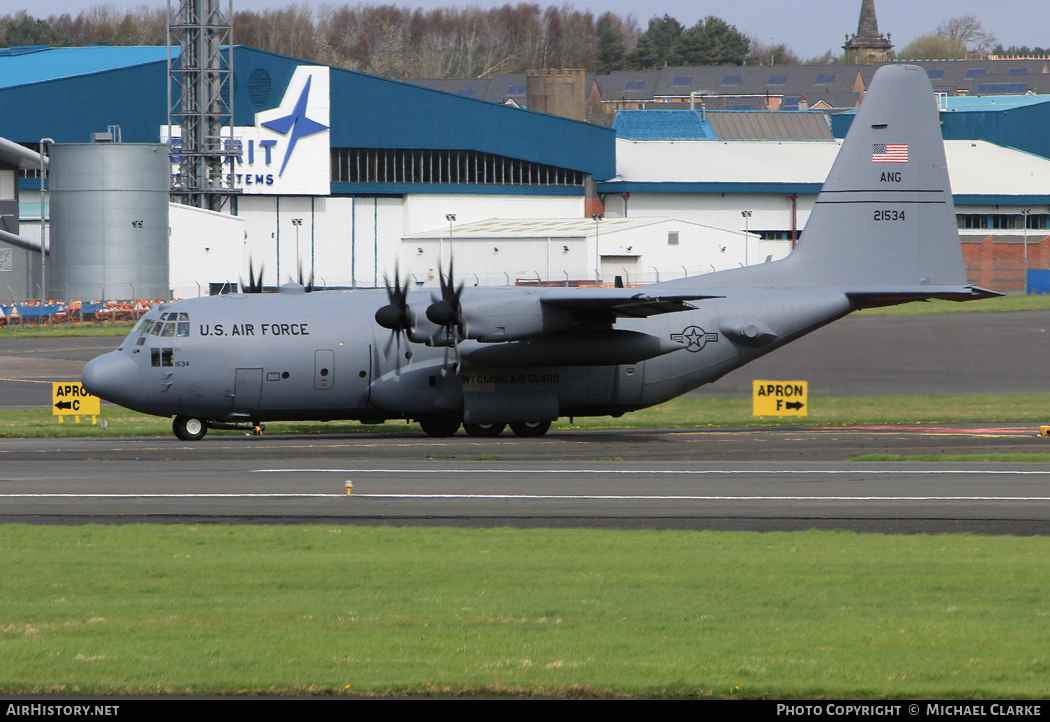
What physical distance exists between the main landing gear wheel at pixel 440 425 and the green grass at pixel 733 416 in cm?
316

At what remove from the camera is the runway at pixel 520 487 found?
18.7 metres

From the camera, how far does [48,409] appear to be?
40219 mm

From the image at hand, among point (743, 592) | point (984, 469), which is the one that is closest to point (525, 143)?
point (984, 469)

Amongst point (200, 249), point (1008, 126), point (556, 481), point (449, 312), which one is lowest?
point (556, 481)

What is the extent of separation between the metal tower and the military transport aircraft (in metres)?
49.5

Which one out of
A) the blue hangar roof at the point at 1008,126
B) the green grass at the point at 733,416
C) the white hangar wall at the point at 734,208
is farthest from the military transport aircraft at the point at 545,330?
the blue hangar roof at the point at 1008,126

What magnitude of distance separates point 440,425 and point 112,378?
8.66 m

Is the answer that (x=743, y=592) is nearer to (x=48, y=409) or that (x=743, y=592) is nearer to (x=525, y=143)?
(x=48, y=409)

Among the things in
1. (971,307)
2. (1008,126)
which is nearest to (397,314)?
(971,307)

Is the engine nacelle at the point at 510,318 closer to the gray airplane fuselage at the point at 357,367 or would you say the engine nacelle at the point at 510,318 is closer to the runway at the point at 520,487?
the gray airplane fuselage at the point at 357,367

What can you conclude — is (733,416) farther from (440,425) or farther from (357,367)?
(357,367)

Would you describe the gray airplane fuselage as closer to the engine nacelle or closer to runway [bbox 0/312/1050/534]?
the engine nacelle

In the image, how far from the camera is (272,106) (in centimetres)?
8562
